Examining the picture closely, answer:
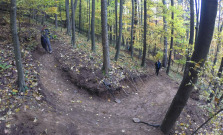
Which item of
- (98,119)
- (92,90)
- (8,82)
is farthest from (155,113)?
(8,82)

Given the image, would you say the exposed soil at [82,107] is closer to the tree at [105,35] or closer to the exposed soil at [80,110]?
the exposed soil at [80,110]

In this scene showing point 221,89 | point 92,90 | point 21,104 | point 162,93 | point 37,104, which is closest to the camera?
point 221,89

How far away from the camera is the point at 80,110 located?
6.88m

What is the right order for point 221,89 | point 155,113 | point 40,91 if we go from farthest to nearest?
point 155,113, point 40,91, point 221,89

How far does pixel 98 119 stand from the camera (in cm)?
649

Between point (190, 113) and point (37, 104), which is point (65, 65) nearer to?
point (37, 104)

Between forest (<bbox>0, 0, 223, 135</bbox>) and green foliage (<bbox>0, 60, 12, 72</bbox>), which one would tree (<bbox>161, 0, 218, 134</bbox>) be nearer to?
forest (<bbox>0, 0, 223, 135</bbox>)

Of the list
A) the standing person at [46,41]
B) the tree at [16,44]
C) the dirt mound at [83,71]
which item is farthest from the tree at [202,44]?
the standing person at [46,41]

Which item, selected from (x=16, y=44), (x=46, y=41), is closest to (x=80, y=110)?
(x=16, y=44)

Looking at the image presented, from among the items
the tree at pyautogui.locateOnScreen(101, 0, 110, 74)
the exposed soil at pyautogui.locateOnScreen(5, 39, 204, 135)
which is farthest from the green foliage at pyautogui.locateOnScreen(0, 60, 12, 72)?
the tree at pyautogui.locateOnScreen(101, 0, 110, 74)

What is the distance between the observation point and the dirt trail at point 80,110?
4.81 metres

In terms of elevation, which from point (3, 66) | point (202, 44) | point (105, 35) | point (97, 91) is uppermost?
point (105, 35)

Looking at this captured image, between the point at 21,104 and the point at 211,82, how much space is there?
5.86m

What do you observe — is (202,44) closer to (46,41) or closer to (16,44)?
(16,44)
